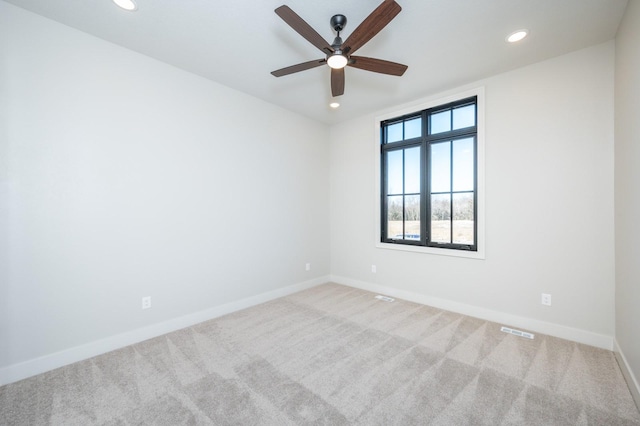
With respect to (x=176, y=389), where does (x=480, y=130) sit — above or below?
above

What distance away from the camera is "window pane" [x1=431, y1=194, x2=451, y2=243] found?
3.57m

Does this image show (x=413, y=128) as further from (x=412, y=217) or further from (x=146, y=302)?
(x=146, y=302)

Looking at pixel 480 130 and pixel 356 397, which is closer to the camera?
pixel 356 397

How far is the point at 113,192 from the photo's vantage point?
255cm

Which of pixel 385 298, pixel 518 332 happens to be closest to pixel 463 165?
pixel 518 332

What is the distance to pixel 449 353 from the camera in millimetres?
2412

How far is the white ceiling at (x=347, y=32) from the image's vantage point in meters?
2.08

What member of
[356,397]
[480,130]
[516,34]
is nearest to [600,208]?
[480,130]

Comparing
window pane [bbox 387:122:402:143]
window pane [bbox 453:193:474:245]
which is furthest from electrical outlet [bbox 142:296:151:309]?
window pane [bbox 387:122:402:143]

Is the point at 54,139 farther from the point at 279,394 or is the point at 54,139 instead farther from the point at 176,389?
the point at 279,394

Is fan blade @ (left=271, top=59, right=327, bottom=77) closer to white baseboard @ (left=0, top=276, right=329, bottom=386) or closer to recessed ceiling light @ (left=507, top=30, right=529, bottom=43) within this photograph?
recessed ceiling light @ (left=507, top=30, right=529, bottom=43)

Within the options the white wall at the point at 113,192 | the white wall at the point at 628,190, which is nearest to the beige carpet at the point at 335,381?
the white wall at the point at 628,190

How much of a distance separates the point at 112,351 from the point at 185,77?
2884 mm

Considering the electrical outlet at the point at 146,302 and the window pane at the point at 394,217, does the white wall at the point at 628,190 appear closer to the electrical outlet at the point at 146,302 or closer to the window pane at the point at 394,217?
the window pane at the point at 394,217
